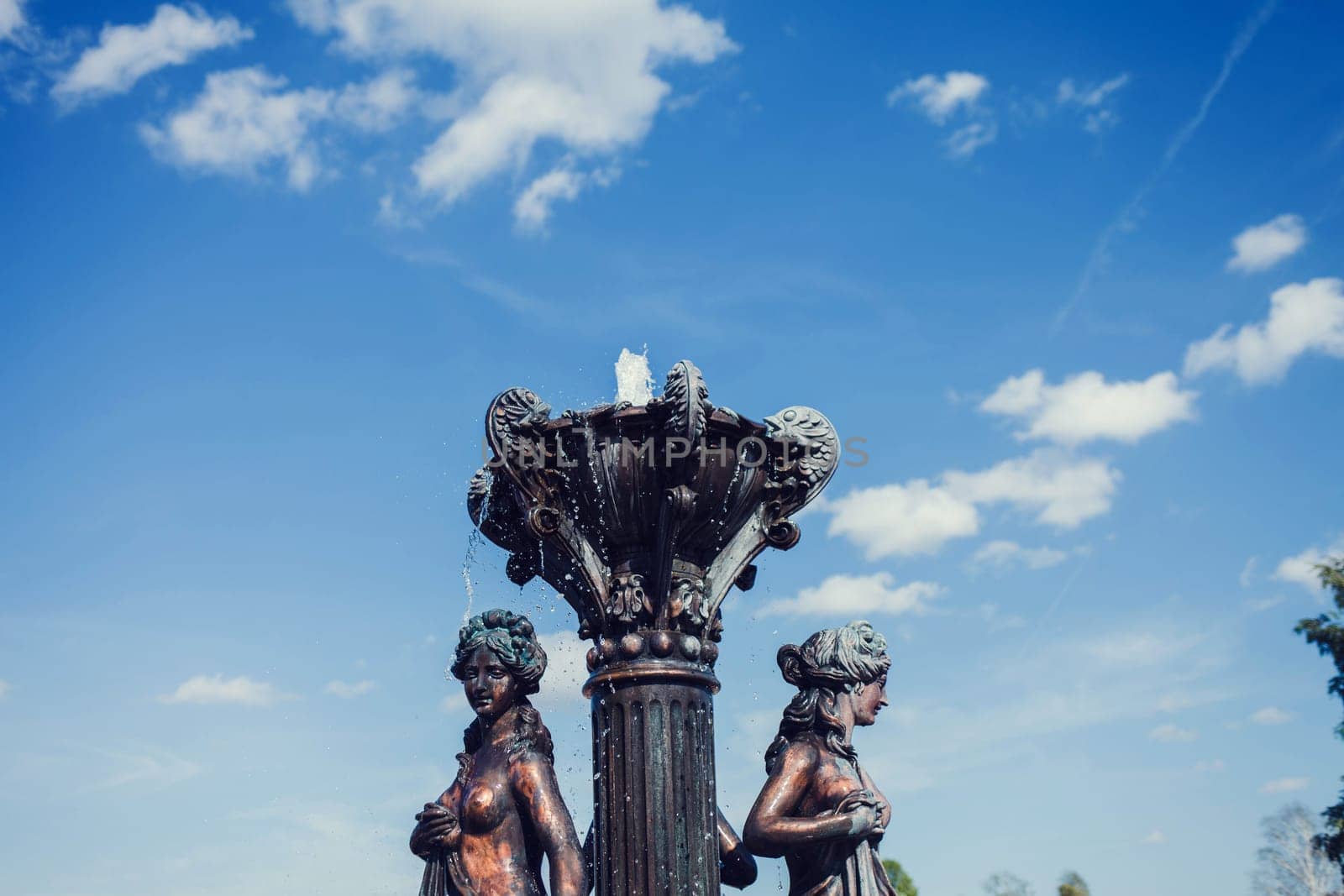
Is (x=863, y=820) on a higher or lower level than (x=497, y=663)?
lower

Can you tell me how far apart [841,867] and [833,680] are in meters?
0.94

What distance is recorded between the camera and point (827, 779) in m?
6.73

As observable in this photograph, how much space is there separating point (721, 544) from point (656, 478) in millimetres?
541

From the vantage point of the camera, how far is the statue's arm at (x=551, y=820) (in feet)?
20.1

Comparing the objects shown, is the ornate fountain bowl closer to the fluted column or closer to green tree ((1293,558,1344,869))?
the fluted column

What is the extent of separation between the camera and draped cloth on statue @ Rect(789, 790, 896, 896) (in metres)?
6.55

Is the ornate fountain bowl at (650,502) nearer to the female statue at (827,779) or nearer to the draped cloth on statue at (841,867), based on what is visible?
the female statue at (827,779)

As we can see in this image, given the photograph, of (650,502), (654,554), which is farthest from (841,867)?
(650,502)

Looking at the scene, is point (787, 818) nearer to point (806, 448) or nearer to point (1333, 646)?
point (806, 448)

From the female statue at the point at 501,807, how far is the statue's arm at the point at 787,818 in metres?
0.95

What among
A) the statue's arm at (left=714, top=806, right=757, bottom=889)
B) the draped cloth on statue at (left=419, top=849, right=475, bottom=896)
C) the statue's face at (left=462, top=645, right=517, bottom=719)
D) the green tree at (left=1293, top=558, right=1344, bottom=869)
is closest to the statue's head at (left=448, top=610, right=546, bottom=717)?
the statue's face at (left=462, top=645, right=517, bottom=719)

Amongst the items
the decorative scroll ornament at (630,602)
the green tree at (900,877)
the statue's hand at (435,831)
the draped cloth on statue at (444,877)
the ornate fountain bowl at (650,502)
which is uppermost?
the green tree at (900,877)

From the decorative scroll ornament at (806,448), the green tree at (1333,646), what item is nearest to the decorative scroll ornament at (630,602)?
the decorative scroll ornament at (806,448)

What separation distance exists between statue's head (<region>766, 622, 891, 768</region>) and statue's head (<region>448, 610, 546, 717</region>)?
131 centimetres
